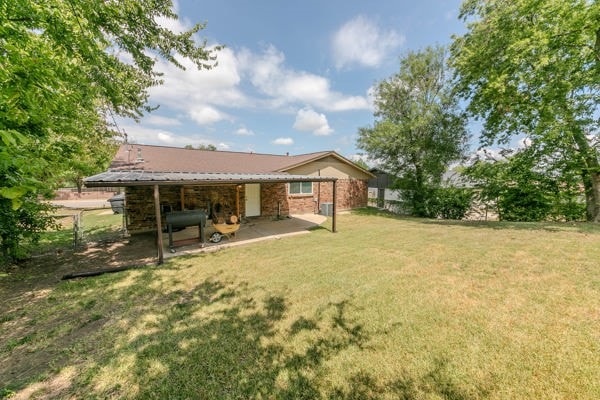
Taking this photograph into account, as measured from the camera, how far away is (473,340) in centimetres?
299

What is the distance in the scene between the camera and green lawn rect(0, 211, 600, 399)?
2.50 metres

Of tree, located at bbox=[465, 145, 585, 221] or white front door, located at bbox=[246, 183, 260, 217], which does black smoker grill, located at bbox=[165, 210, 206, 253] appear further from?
tree, located at bbox=[465, 145, 585, 221]

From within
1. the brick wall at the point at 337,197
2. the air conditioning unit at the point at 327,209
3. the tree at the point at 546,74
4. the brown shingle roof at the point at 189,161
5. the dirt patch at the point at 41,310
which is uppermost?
the tree at the point at 546,74

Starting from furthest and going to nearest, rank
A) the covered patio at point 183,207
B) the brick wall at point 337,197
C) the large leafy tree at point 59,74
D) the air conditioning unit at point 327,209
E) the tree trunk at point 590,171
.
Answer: the brick wall at point 337,197, the air conditioning unit at point 327,209, the tree trunk at point 590,171, the covered patio at point 183,207, the large leafy tree at point 59,74

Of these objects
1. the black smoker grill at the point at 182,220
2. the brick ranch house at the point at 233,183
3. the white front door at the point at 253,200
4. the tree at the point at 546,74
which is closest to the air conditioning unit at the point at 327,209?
the brick ranch house at the point at 233,183

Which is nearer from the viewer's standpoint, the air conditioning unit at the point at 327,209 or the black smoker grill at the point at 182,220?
the black smoker grill at the point at 182,220

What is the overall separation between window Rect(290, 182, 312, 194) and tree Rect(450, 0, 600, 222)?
10.2 m

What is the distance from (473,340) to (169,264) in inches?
269

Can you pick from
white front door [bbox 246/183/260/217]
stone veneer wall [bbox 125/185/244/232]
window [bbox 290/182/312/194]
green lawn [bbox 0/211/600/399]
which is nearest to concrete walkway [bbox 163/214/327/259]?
white front door [bbox 246/183/260/217]

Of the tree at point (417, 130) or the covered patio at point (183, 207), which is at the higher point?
the tree at point (417, 130)

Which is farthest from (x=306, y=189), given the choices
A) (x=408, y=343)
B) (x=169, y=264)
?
(x=408, y=343)

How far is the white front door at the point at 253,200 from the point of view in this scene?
1323 centimetres

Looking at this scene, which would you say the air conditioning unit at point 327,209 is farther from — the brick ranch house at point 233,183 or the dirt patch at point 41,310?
the dirt patch at point 41,310

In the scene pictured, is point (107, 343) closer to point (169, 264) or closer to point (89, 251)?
point (169, 264)
